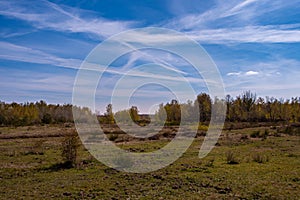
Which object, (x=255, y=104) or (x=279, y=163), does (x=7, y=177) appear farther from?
(x=255, y=104)

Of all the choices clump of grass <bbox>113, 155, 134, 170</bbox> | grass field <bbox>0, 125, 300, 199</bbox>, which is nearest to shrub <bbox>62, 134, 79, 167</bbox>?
grass field <bbox>0, 125, 300, 199</bbox>

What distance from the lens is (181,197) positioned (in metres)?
10.5

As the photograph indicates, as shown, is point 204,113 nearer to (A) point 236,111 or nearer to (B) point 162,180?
(A) point 236,111

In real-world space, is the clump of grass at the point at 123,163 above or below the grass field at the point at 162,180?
above

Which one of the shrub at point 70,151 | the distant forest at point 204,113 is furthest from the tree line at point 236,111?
the shrub at point 70,151

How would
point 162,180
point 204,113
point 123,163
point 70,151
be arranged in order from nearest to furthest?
1. point 162,180
2. point 123,163
3. point 70,151
4. point 204,113

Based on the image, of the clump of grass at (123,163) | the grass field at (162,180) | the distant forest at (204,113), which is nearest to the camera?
the grass field at (162,180)

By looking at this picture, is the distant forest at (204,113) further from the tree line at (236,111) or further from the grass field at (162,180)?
the grass field at (162,180)

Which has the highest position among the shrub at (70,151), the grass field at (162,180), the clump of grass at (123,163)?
the shrub at (70,151)

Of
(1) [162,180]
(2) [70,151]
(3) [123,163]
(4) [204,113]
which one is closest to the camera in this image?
(1) [162,180]

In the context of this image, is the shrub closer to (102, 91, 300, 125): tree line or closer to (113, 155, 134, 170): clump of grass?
(113, 155, 134, 170): clump of grass

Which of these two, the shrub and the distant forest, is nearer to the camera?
the shrub

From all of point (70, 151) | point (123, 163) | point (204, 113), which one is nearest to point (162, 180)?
point (123, 163)

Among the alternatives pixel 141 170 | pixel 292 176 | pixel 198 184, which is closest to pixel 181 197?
pixel 198 184
